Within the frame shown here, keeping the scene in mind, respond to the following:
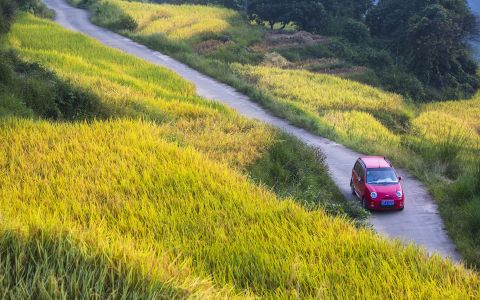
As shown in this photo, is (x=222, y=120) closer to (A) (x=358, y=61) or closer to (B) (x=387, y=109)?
(B) (x=387, y=109)

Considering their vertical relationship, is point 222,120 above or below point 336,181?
above

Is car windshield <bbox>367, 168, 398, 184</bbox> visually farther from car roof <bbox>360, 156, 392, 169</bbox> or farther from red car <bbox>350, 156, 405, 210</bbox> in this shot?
car roof <bbox>360, 156, 392, 169</bbox>

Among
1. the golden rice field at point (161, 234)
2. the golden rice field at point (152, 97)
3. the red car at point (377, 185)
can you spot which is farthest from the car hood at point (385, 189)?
the golden rice field at point (161, 234)

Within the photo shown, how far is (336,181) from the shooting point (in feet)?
51.6

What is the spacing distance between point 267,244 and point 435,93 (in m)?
42.7

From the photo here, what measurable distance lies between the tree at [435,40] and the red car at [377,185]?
35.4 m

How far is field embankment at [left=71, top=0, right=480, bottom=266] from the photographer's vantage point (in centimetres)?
1465

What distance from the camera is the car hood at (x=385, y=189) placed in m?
13.3

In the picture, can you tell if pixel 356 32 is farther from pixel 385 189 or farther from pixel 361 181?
pixel 385 189

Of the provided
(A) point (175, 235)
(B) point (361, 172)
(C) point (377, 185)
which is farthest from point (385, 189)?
(A) point (175, 235)

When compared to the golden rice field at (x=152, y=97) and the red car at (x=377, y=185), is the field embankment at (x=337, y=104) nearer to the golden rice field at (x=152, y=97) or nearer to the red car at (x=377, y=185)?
the red car at (x=377, y=185)

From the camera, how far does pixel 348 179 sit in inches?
632

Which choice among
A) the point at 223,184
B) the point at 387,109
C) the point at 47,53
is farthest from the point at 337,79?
the point at 223,184

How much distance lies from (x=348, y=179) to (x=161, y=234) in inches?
409
